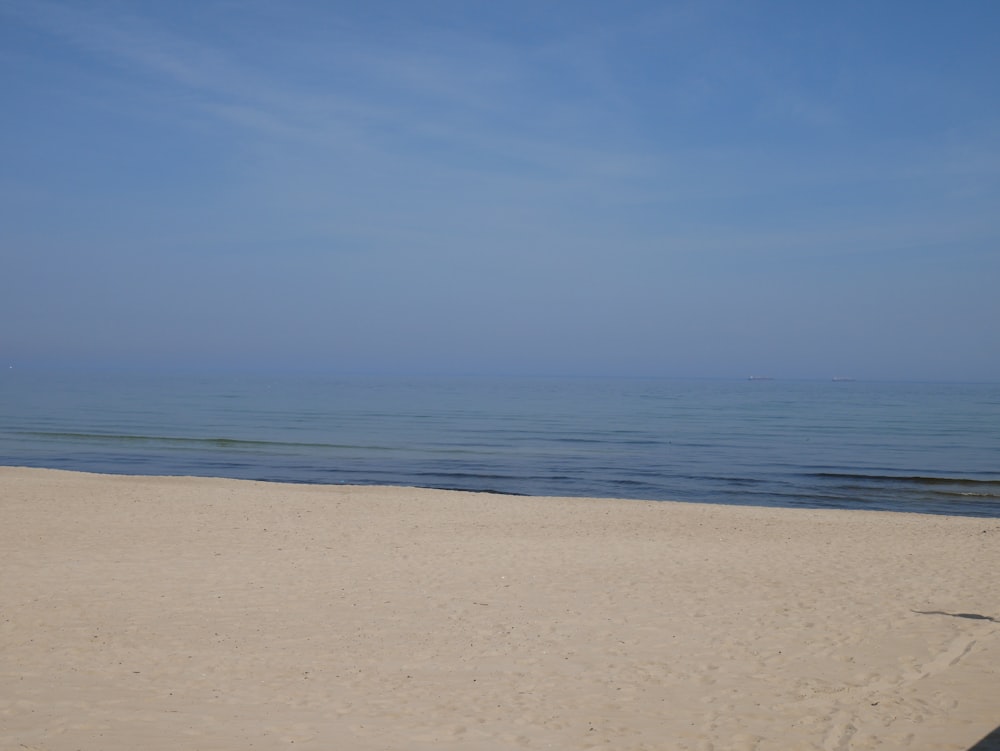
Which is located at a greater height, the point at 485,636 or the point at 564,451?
the point at 564,451

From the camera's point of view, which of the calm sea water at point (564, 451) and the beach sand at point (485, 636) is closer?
the beach sand at point (485, 636)

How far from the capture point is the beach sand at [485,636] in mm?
6285

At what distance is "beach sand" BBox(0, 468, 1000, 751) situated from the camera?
6.29 meters

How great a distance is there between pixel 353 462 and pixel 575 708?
999 inches

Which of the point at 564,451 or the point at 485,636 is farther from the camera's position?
the point at 564,451

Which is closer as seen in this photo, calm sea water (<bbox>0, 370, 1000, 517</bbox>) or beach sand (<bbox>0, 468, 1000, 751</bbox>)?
beach sand (<bbox>0, 468, 1000, 751</bbox>)

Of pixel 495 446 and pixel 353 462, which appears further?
pixel 495 446

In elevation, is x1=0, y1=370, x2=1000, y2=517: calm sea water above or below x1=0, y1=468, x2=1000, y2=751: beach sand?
above

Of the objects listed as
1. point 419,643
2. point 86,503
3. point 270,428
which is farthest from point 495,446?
point 419,643

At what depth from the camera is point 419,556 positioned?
508 inches

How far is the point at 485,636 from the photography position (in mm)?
8703

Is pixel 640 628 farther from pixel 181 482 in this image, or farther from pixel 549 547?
pixel 181 482

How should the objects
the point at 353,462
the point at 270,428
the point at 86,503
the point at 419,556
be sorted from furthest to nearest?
the point at 270,428, the point at 353,462, the point at 86,503, the point at 419,556

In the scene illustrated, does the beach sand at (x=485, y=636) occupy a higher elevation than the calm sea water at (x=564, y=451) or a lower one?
lower
